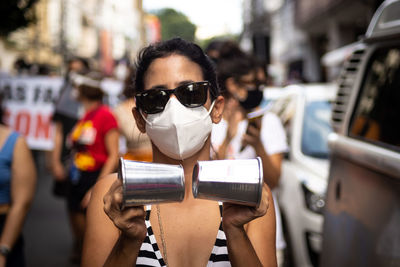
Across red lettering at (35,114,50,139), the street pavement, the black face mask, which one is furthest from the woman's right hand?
red lettering at (35,114,50,139)

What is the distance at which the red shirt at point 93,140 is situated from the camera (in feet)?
17.0

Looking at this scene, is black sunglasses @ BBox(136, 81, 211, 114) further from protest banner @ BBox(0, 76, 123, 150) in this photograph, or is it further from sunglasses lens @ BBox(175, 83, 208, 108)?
protest banner @ BBox(0, 76, 123, 150)

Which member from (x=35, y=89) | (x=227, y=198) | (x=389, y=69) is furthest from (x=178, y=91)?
(x=35, y=89)

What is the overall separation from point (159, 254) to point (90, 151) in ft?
11.2

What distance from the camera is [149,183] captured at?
151 cm

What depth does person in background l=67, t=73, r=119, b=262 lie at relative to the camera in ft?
16.9

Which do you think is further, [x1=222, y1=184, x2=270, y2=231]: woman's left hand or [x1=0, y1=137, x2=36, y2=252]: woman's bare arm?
[x1=0, y1=137, x2=36, y2=252]: woman's bare arm

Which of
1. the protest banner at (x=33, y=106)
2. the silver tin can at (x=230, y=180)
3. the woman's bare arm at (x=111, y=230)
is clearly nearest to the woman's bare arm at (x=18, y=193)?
the woman's bare arm at (x=111, y=230)

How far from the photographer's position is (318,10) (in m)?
20.8

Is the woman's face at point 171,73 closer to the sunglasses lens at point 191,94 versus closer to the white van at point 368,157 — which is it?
the sunglasses lens at point 191,94

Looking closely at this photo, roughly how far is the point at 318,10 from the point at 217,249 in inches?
788

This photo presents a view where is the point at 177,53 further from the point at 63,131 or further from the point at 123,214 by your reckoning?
the point at 63,131

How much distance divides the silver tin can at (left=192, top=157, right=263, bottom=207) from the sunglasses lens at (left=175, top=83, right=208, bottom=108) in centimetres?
44

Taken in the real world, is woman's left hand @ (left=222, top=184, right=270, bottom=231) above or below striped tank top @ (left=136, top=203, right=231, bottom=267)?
above
